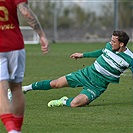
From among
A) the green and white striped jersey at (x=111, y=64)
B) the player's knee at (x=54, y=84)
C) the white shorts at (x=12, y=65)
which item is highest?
the white shorts at (x=12, y=65)

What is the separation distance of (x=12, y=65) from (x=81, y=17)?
48922mm

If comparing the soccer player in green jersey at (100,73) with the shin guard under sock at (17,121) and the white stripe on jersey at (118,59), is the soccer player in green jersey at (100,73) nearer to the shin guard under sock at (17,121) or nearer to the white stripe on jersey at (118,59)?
the white stripe on jersey at (118,59)

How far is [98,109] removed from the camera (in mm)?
10117

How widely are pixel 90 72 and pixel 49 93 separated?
211 cm

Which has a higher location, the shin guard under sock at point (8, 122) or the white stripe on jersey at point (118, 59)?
the shin guard under sock at point (8, 122)

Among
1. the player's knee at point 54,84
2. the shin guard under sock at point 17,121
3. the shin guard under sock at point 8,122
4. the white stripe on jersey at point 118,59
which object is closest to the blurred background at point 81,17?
the player's knee at point 54,84

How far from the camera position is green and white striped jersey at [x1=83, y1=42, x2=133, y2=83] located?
10352 mm

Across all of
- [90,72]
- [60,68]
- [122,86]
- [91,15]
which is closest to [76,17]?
[91,15]

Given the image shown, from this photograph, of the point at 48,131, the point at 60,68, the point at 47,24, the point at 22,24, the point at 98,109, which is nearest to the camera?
the point at 48,131

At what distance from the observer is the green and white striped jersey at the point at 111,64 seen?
10.4 m

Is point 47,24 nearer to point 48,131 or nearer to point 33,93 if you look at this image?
point 33,93

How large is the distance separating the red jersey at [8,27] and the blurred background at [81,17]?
42.8 m

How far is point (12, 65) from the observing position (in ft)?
23.9

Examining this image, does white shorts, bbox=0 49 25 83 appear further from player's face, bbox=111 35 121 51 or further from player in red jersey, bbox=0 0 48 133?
player's face, bbox=111 35 121 51
